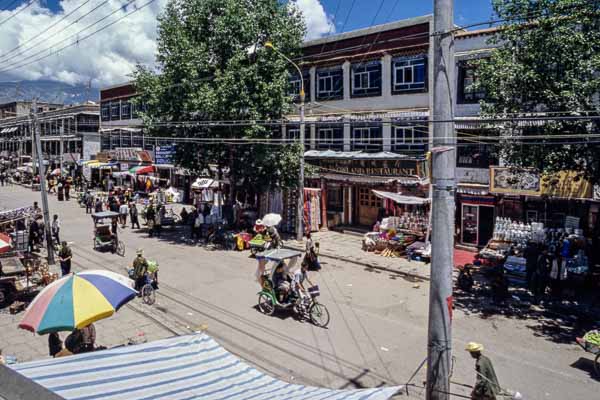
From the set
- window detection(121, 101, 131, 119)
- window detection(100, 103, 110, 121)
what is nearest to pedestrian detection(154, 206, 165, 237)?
window detection(121, 101, 131, 119)

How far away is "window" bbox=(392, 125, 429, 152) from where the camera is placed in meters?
23.7

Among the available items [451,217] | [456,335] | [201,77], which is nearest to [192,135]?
[201,77]

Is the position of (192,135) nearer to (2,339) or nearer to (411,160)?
(411,160)

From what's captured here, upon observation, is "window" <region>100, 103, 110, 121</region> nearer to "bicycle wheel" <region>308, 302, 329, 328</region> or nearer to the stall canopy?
the stall canopy

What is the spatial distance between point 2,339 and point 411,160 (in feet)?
58.8

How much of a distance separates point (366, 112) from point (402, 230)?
6740 mm

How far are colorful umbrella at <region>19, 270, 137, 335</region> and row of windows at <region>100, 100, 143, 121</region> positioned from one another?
1625 inches

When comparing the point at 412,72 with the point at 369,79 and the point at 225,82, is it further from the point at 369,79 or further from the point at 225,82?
the point at 225,82

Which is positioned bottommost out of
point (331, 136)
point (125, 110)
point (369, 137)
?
point (369, 137)

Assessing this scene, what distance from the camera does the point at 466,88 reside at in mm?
21750

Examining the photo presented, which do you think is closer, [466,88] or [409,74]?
[466,88]

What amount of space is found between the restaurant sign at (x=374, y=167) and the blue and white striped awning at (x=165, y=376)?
709 inches

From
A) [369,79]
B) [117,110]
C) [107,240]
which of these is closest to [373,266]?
[369,79]

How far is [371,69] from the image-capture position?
25.8m
